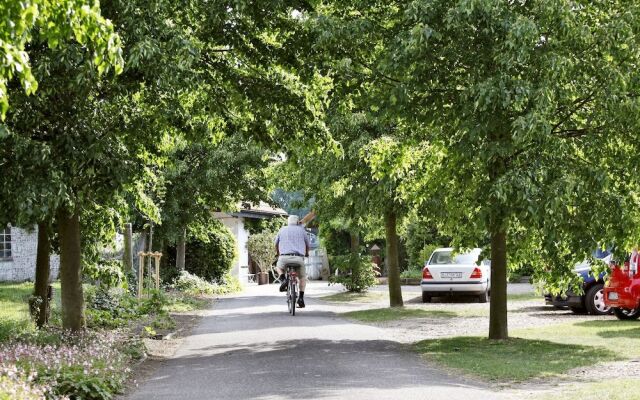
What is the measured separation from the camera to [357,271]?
34.2 meters

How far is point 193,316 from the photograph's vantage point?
872 inches

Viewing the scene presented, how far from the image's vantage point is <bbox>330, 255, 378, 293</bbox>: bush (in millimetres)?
33844

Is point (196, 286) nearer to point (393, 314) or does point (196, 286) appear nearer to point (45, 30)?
point (393, 314)

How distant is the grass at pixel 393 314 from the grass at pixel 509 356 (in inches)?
229

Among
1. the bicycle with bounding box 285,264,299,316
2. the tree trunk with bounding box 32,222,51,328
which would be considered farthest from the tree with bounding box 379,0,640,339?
the tree trunk with bounding box 32,222,51,328

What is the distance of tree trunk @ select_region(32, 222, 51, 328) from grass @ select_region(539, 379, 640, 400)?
9648mm

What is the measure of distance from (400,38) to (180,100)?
12.7 ft

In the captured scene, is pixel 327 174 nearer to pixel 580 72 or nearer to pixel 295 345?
pixel 295 345

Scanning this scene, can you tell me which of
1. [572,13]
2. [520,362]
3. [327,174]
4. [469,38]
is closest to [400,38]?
[469,38]

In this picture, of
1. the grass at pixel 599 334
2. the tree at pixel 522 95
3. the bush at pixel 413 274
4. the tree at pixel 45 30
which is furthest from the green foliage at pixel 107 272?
the bush at pixel 413 274

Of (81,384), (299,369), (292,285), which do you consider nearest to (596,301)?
(292,285)

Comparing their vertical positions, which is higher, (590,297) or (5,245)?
(5,245)

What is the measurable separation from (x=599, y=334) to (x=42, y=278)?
995 cm

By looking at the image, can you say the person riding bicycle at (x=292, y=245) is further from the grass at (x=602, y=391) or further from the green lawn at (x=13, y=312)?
the grass at (x=602, y=391)
